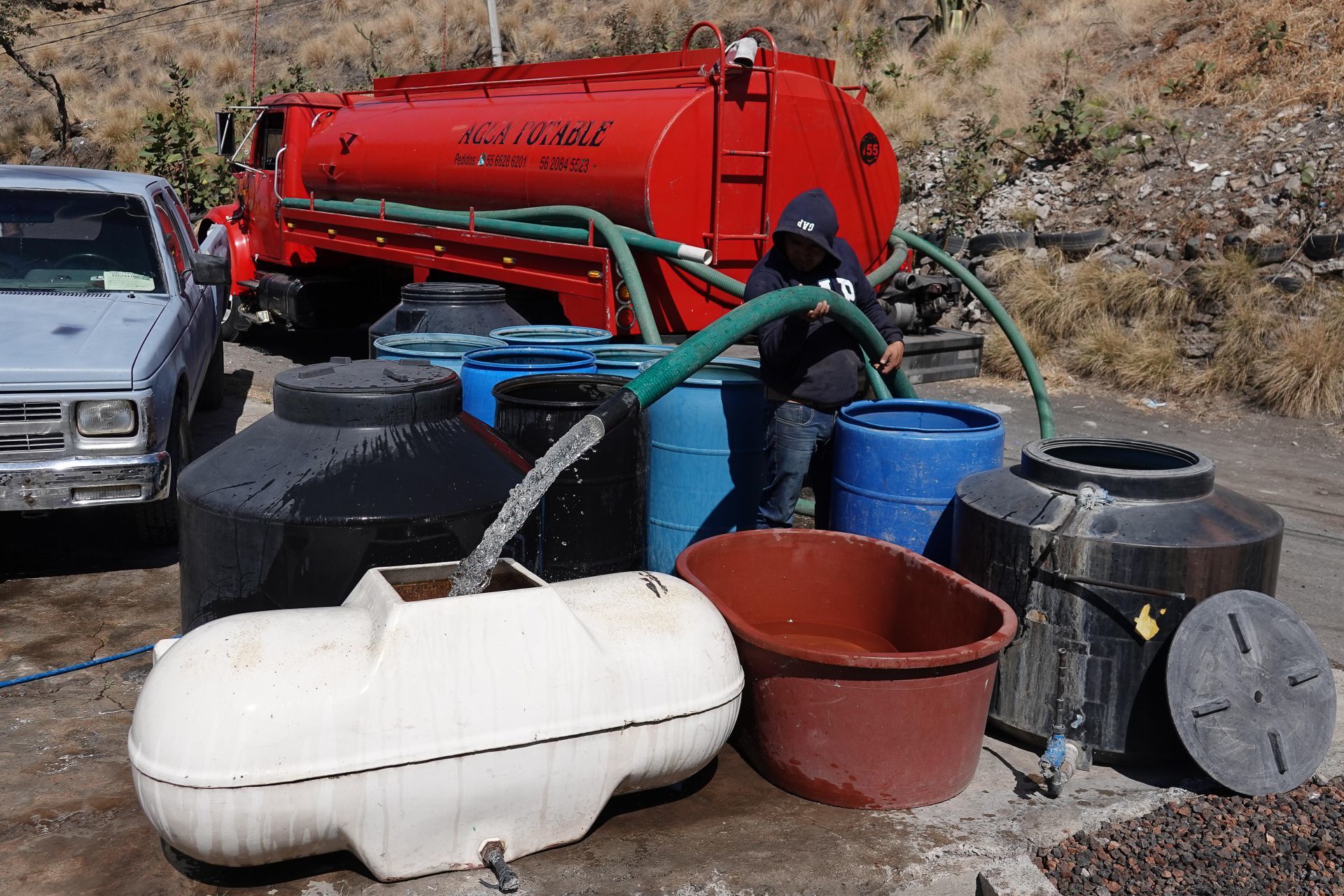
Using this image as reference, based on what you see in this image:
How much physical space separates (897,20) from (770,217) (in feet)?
56.5

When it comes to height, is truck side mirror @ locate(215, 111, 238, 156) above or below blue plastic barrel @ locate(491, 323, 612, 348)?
above

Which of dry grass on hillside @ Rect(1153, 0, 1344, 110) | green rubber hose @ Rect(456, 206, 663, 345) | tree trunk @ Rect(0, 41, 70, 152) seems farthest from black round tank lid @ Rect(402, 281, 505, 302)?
tree trunk @ Rect(0, 41, 70, 152)

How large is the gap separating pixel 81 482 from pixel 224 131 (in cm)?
906

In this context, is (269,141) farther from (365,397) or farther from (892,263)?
(365,397)

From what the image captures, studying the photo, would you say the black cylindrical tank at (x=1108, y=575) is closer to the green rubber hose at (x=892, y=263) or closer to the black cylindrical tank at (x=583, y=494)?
the black cylindrical tank at (x=583, y=494)

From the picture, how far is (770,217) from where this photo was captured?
7.70 metres

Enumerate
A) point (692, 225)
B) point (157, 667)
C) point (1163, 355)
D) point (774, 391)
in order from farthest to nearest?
point (1163, 355)
point (692, 225)
point (774, 391)
point (157, 667)

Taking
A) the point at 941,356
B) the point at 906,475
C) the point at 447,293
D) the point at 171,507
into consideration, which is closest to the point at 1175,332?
the point at 941,356

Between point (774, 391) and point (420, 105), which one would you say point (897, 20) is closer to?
point (420, 105)

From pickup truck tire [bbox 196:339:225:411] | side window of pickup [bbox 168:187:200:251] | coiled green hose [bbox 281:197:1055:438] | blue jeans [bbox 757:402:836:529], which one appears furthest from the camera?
pickup truck tire [bbox 196:339:225:411]

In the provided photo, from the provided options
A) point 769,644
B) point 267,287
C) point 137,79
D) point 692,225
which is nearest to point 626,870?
point 769,644

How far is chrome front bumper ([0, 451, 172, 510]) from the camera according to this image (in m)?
5.15

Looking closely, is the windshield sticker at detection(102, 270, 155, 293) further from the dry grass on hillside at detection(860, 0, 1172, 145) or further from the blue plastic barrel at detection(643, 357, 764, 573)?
the dry grass on hillside at detection(860, 0, 1172, 145)

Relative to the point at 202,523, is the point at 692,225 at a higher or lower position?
higher
